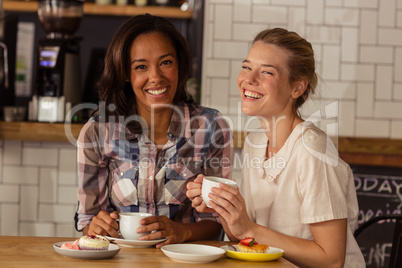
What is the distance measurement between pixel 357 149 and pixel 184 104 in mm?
1458

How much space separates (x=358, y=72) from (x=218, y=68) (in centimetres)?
84

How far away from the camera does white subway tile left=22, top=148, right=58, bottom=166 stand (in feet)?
11.3

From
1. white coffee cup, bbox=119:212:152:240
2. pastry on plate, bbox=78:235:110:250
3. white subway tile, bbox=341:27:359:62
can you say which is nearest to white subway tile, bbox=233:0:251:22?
white subway tile, bbox=341:27:359:62

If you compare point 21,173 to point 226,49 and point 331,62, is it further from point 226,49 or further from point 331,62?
point 331,62

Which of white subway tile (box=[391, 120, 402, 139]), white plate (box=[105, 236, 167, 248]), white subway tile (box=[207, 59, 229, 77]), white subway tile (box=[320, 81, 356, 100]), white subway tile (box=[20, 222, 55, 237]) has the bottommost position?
white subway tile (box=[20, 222, 55, 237])

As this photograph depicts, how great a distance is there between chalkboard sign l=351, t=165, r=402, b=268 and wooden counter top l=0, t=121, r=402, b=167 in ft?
0.18

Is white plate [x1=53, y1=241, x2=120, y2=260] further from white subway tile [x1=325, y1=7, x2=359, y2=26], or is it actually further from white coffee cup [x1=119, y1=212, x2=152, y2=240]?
white subway tile [x1=325, y1=7, x2=359, y2=26]

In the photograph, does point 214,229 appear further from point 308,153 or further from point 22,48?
point 22,48

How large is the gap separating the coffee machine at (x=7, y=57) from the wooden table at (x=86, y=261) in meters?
2.08

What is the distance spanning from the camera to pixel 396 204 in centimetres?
340

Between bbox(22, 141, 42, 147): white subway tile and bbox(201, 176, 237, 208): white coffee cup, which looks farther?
bbox(22, 141, 42, 147): white subway tile

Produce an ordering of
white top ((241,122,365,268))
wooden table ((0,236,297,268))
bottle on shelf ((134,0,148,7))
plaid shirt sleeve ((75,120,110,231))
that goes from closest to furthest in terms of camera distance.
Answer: wooden table ((0,236,297,268)) < white top ((241,122,365,268)) < plaid shirt sleeve ((75,120,110,231)) < bottle on shelf ((134,0,148,7))

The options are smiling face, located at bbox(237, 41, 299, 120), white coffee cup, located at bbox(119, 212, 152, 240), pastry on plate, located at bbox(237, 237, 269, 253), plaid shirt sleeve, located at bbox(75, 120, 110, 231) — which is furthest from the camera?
plaid shirt sleeve, located at bbox(75, 120, 110, 231)

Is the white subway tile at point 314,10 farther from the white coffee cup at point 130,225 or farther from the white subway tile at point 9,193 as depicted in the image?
the white coffee cup at point 130,225
